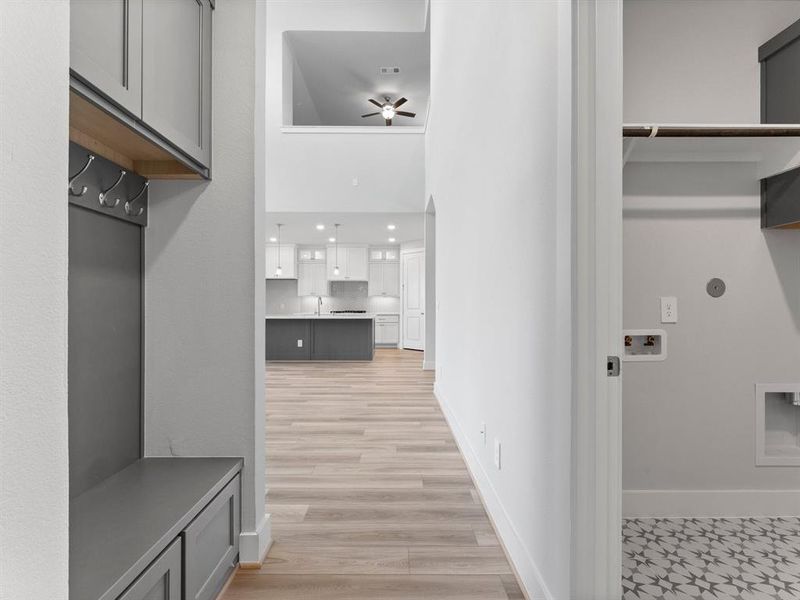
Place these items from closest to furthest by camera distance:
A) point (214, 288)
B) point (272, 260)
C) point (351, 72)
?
point (214, 288)
point (351, 72)
point (272, 260)

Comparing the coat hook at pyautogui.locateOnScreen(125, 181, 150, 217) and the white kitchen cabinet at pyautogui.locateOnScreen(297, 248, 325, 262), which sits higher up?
the white kitchen cabinet at pyautogui.locateOnScreen(297, 248, 325, 262)

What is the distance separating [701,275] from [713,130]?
721 mm

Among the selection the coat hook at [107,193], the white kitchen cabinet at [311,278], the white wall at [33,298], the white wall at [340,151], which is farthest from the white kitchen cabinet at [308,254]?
the white wall at [33,298]

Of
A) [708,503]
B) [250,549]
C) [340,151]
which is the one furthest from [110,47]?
[340,151]

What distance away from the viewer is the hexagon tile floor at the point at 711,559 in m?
1.78

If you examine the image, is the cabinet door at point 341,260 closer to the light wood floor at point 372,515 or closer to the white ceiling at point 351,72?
the white ceiling at point 351,72

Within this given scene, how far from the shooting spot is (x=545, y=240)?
5.21ft

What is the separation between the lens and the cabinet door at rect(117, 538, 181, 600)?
1.22 metres

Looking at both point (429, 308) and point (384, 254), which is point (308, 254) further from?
point (429, 308)

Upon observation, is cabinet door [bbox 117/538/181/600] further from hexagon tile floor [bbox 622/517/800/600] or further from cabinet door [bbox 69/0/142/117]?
hexagon tile floor [bbox 622/517/800/600]

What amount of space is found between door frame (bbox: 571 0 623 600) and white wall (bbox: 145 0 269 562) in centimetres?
130

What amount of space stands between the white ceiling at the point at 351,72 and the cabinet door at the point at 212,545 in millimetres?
7333

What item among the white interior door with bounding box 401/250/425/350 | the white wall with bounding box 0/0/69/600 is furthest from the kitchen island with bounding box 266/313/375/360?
the white wall with bounding box 0/0/69/600

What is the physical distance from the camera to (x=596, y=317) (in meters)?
1.33
